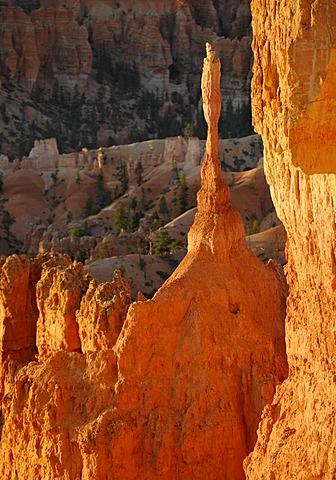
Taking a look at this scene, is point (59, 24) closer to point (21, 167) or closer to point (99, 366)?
point (21, 167)

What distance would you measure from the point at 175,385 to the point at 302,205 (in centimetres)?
450

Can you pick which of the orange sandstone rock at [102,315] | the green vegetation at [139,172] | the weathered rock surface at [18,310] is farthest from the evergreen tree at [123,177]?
the orange sandstone rock at [102,315]

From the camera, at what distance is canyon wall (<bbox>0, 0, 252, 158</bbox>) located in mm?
111500

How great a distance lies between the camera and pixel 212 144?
54.9ft

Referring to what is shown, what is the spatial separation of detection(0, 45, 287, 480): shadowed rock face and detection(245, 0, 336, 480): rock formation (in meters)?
2.65

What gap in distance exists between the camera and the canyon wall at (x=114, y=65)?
11150 cm

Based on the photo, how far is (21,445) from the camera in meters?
16.4

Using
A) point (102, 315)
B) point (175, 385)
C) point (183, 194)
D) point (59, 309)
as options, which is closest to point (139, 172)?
point (183, 194)

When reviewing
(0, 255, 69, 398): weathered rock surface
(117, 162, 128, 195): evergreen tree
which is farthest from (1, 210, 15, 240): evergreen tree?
(0, 255, 69, 398): weathered rock surface

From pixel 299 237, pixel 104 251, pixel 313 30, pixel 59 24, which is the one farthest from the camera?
pixel 59 24

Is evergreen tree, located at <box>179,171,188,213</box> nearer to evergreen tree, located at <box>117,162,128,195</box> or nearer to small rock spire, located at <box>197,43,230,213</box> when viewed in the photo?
evergreen tree, located at <box>117,162,128,195</box>

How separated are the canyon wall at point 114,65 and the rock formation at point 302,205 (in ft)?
→ 312

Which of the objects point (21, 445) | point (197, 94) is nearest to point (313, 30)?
point (21, 445)

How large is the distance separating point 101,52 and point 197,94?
9301 millimetres
